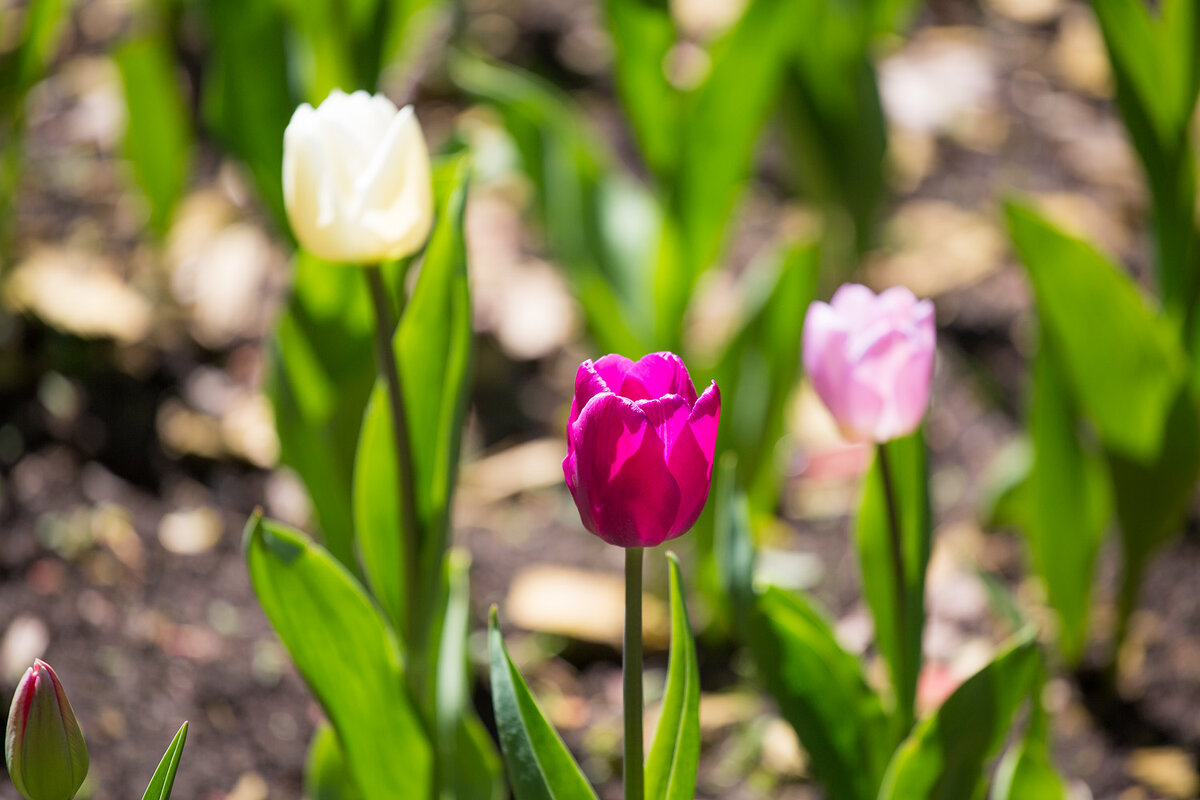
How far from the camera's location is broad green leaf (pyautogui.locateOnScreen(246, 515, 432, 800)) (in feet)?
2.55

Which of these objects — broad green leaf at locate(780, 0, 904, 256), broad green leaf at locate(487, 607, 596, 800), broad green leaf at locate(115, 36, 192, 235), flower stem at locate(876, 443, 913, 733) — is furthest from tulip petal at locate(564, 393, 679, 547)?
broad green leaf at locate(115, 36, 192, 235)

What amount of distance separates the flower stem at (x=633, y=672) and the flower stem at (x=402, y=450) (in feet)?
0.79

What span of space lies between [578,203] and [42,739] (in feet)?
2.99

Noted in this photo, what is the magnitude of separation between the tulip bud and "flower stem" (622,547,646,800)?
0.91 ft

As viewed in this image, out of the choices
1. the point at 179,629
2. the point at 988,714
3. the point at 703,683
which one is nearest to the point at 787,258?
the point at 703,683

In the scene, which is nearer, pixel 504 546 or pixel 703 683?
pixel 703 683

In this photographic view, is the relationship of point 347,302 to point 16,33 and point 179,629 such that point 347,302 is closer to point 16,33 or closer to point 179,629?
point 179,629

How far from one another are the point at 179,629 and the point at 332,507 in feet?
0.98

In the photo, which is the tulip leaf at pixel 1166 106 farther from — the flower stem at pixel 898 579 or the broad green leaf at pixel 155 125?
the broad green leaf at pixel 155 125

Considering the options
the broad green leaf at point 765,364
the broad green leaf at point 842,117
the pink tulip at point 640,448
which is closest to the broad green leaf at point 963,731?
the pink tulip at point 640,448

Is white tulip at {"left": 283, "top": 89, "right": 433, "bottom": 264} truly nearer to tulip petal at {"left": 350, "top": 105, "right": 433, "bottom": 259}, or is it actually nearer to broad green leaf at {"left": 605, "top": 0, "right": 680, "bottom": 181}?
tulip petal at {"left": 350, "top": 105, "right": 433, "bottom": 259}

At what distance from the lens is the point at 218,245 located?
1.86m

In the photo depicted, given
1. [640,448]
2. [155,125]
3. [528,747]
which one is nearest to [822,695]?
[528,747]

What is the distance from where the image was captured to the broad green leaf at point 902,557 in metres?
0.83
